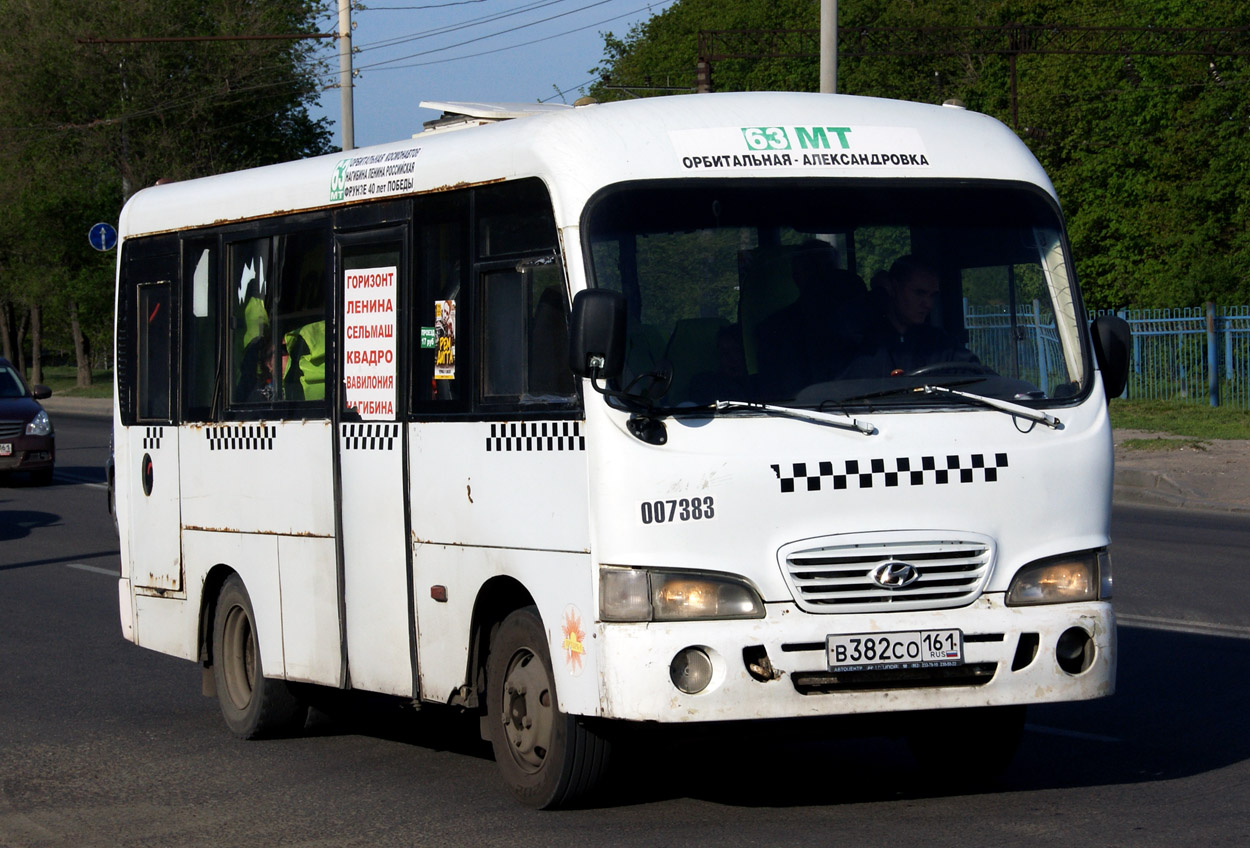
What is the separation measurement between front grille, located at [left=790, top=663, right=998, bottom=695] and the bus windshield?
943 millimetres

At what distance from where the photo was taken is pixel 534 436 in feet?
22.4

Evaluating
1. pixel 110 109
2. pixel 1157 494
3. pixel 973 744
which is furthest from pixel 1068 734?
pixel 110 109

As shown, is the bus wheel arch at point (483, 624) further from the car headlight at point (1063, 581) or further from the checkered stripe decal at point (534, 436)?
the car headlight at point (1063, 581)

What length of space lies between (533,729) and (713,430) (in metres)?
1.37

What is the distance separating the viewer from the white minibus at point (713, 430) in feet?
20.6

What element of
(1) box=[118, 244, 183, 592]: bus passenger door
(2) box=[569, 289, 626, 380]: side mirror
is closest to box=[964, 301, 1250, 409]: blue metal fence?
(1) box=[118, 244, 183, 592]: bus passenger door

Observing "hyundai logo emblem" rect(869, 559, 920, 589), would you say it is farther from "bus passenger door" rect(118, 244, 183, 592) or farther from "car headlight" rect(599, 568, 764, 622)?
"bus passenger door" rect(118, 244, 183, 592)

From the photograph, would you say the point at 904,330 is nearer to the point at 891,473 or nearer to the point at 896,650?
the point at 891,473

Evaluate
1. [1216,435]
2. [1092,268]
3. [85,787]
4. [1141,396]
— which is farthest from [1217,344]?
[85,787]

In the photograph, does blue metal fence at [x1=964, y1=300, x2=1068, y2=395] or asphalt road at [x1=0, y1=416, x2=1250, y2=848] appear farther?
blue metal fence at [x1=964, y1=300, x2=1068, y2=395]

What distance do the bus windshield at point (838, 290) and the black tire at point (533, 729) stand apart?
43.5 inches

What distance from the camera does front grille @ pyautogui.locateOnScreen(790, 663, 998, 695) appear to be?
627cm

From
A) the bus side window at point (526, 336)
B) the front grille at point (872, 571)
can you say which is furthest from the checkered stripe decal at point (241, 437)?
the front grille at point (872, 571)

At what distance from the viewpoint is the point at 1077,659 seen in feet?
21.6
